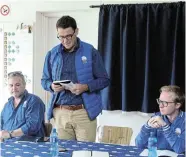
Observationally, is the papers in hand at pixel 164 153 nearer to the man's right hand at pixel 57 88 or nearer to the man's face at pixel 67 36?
the man's right hand at pixel 57 88

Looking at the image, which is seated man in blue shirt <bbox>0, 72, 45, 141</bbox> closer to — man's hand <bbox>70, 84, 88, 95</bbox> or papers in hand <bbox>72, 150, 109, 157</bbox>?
man's hand <bbox>70, 84, 88, 95</bbox>

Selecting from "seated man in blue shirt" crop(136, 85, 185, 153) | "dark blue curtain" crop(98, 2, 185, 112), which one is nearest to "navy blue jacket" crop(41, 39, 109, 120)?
"seated man in blue shirt" crop(136, 85, 185, 153)

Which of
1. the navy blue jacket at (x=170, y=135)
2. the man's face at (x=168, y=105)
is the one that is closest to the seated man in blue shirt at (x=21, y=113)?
the navy blue jacket at (x=170, y=135)

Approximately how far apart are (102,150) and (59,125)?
588 millimetres

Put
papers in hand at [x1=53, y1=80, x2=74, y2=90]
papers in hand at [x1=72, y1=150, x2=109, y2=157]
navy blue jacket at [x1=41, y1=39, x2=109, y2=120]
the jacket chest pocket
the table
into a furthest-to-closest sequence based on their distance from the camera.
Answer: the jacket chest pocket → navy blue jacket at [x1=41, y1=39, x2=109, y2=120] → papers in hand at [x1=53, y1=80, x2=74, y2=90] → the table → papers in hand at [x1=72, y1=150, x2=109, y2=157]

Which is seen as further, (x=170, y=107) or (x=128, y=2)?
(x=128, y=2)

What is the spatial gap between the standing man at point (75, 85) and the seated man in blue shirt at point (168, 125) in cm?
50

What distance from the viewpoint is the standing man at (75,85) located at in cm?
246

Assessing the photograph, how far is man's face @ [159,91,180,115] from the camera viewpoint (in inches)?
85.6

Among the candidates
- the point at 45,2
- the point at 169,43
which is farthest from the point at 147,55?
the point at 45,2

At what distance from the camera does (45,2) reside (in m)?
4.04

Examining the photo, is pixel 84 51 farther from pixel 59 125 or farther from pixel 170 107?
pixel 170 107

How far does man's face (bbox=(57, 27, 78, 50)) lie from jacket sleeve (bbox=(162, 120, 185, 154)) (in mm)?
963

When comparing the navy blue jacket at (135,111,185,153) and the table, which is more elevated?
the navy blue jacket at (135,111,185,153)
